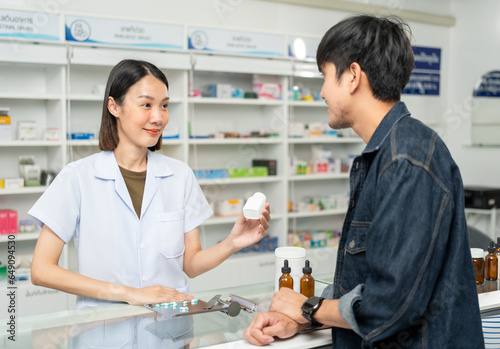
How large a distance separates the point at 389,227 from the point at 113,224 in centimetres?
114

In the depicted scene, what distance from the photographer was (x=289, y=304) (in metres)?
1.47

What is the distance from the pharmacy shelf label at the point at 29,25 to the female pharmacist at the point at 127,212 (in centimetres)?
228

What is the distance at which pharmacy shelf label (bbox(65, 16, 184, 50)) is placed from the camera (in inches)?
162

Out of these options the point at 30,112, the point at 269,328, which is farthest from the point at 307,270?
the point at 30,112

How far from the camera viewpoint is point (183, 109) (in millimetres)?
4633

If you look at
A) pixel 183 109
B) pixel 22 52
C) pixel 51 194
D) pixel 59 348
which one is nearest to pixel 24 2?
pixel 22 52

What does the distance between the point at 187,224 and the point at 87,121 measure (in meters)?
2.73

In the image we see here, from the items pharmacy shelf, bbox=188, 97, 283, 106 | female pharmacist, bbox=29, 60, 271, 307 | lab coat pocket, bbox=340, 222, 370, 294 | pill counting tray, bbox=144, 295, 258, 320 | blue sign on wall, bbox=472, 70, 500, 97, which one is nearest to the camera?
lab coat pocket, bbox=340, 222, 370, 294

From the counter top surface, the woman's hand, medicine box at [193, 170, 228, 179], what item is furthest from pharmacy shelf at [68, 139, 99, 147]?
the counter top surface

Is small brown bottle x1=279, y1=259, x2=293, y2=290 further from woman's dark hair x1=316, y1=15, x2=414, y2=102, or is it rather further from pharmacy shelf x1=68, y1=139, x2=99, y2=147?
pharmacy shelf x1=68, y1=139, x2=99, y2=147

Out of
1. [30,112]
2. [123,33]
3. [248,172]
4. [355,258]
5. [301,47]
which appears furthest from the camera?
[301,47]

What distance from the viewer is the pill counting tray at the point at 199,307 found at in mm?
1549

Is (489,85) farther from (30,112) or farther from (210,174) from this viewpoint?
(30,112)

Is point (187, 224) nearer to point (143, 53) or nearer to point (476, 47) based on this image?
point (143, 53)
